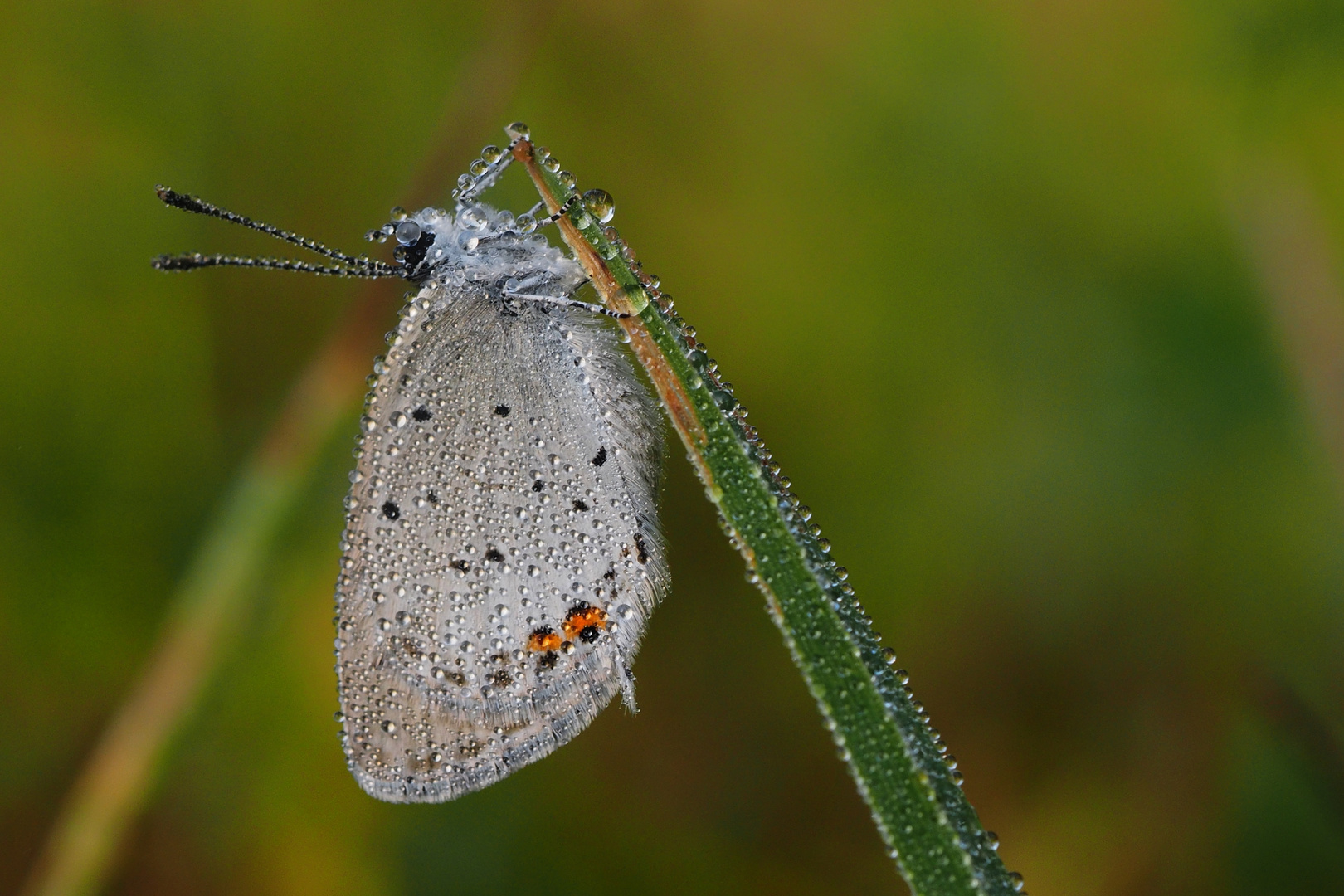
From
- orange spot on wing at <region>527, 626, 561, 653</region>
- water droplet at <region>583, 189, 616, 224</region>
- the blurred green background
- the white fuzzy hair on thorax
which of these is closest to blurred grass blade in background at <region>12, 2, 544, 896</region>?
the blurred green background

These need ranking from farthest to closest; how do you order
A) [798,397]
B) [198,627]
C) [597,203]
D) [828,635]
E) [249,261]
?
[798,397] < [198,627] < [249,261] < [597,203] < [828,635]

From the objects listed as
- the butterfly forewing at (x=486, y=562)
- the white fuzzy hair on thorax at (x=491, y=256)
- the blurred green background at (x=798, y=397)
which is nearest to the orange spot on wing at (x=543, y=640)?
the butterfly forewing at (x=486, y=562)

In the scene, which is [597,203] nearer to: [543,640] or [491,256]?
[491,256]

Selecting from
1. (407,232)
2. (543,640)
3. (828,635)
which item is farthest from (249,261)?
(828,635)

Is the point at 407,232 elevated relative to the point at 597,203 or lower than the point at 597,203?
elevated

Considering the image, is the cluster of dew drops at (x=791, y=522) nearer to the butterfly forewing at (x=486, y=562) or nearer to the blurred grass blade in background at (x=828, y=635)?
the blurred grass blade in background at (x=828, y=635)

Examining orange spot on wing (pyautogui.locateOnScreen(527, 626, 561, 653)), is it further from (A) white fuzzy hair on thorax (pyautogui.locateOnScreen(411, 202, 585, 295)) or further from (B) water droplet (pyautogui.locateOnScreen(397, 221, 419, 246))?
(B) water droplet (pyautogui.locateOnScreen(397, 221, 419, 246))

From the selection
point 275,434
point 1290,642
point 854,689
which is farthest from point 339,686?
point 1290,642

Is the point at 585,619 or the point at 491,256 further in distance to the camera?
the point at 491,256
